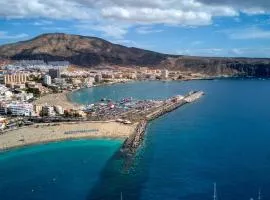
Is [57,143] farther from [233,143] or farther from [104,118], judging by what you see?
[233,143]

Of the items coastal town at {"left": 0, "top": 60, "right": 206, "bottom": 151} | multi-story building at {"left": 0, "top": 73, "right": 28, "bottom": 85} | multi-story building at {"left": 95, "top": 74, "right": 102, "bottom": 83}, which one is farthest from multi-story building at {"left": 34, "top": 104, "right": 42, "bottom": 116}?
multi-story building at {"left": 95, "top": 74, "right": 102, "bottom": 83}

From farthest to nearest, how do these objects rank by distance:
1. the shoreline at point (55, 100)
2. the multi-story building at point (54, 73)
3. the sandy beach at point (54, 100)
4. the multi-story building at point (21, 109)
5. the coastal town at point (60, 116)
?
the multi-story building at point (54, 73) → the shoreline at point (55, 100) → the sandy beach at point (54, 100) → the multi-story building at point (21, 109) → the coastal town at point (60, 116)

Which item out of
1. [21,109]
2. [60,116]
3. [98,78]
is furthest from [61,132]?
[98,78]

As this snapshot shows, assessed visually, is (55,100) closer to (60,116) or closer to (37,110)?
(37,110)

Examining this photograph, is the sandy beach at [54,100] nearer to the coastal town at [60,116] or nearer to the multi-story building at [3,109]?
the coastal town at [60,116]

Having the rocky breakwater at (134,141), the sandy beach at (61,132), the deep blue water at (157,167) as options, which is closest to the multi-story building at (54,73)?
the sandy beach at (61,132)

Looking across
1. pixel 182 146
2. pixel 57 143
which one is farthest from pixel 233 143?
pixel 57 143
